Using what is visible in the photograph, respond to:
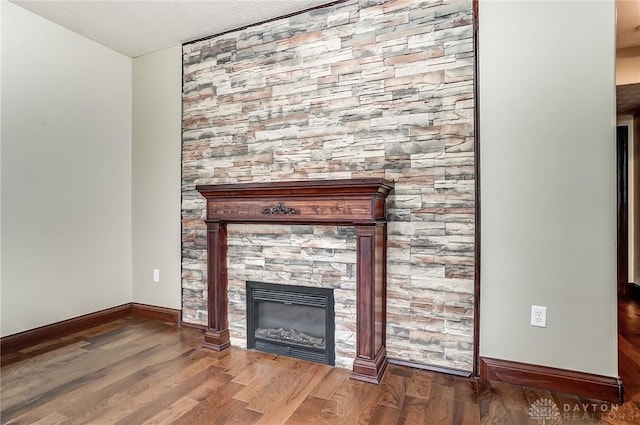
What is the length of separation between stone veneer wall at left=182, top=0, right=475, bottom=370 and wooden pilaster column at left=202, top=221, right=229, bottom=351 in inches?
4.7

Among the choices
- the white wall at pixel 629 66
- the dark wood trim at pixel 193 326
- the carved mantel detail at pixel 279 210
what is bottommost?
the dark wood trim at pixel 193 326

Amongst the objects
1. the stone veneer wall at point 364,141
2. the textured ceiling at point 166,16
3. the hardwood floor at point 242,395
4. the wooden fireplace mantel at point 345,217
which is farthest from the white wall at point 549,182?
the textured ceiling at point 166,16

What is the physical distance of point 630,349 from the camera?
101 inches

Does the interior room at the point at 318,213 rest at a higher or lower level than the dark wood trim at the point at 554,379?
higher

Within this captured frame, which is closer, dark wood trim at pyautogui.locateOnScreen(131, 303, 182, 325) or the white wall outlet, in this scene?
the white wall outlet

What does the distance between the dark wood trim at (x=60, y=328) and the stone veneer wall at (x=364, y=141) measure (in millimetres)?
921

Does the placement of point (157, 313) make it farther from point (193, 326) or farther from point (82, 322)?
point (82, 322)

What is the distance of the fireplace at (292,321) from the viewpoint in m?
2.47

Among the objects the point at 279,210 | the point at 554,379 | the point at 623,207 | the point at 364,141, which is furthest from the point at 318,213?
the point at 623,207

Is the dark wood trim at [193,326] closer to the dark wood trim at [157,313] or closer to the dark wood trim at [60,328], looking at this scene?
the dark wood trim at [157,313]

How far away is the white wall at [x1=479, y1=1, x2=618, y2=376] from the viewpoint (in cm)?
192

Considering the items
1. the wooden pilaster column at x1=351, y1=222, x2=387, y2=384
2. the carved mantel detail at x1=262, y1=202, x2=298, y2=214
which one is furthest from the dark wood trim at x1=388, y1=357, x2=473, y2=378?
the carved mantel detail at x1=262, y1=202, x2=298, y2=214

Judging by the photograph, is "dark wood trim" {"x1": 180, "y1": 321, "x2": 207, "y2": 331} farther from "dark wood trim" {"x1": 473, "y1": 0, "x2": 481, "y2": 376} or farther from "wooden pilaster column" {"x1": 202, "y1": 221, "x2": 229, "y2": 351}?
"dark wood trim" {"x1": 473, "y1": 0, "x2": 481, "y2": 376}

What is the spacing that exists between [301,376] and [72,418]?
1.22m
